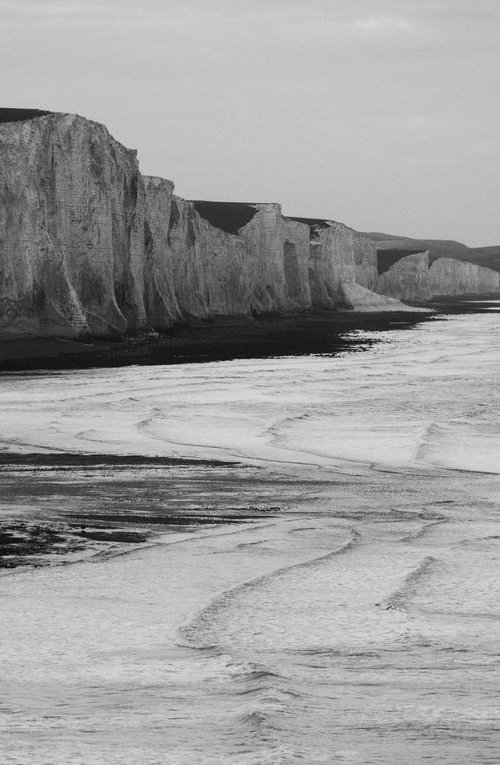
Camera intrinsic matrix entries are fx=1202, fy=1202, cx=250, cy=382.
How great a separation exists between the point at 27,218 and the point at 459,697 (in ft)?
140

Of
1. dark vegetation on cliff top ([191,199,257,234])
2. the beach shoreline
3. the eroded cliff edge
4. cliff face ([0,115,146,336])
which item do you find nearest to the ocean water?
the beach shoreline

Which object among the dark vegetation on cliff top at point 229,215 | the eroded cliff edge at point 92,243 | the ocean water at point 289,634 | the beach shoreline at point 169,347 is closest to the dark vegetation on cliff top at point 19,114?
the eroded cliff edge at point 92,243

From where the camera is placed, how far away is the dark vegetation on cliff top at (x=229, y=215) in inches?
4296

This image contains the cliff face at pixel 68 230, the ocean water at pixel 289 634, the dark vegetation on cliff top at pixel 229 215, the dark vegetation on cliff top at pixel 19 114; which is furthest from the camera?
the dark vegetation on cliff top at pixel 229 215

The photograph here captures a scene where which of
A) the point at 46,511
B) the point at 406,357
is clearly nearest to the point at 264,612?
the point at 46,511

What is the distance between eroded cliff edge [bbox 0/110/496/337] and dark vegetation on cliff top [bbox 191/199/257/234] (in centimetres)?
1680

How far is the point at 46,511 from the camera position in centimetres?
1155

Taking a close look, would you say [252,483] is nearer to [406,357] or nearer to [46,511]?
[46,511]

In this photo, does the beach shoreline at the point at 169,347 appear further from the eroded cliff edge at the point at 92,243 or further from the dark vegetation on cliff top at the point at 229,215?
the dark vegetation on cliff top at the point at 229,215

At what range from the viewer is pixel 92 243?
53.3 metres

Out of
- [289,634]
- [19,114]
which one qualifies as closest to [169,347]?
[19,114]

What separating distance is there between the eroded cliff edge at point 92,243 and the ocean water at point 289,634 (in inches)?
1216

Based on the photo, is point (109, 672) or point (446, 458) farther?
point (446, 458)

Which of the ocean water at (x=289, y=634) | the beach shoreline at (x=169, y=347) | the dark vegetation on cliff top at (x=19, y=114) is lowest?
the ocean water at (x=289, y=634)
